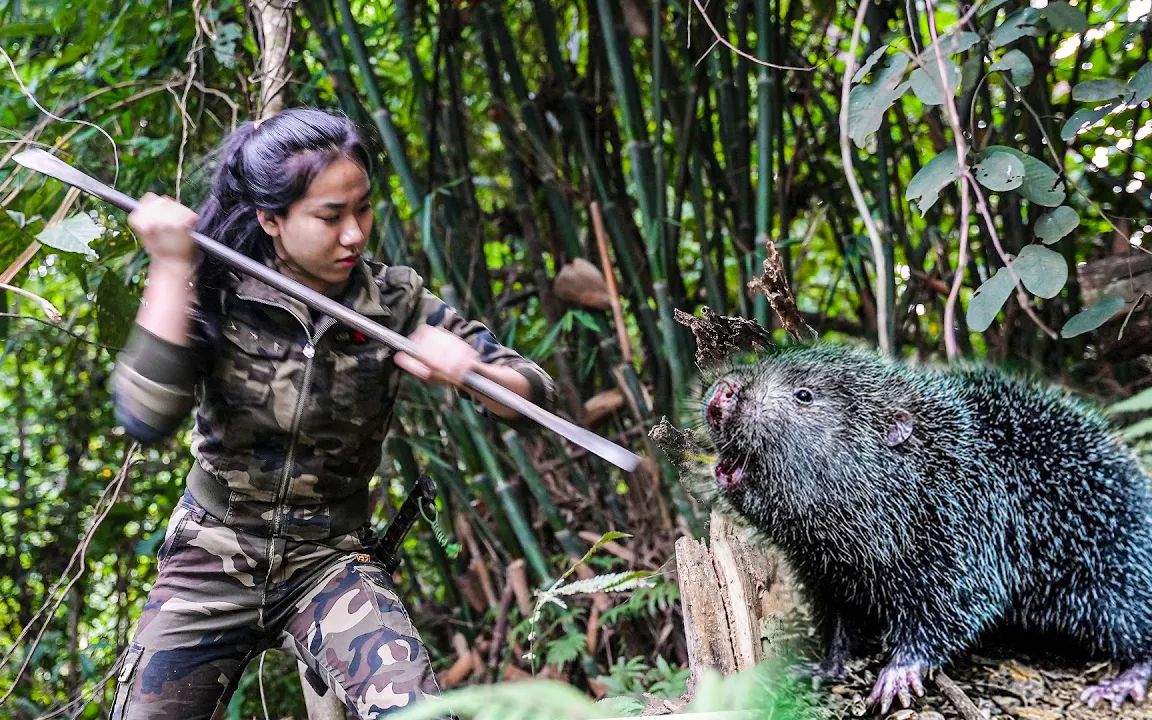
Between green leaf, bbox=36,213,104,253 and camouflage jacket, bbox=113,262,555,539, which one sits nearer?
camouflage jacket, bbox=113,262,555,539

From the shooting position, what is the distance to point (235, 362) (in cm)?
208

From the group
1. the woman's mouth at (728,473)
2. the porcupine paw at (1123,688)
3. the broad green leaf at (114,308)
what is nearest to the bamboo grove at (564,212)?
the broad green leaf at (114,308)

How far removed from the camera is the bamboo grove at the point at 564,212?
290 centimetres

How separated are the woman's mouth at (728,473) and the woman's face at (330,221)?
0.90 metres

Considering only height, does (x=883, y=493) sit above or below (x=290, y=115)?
below

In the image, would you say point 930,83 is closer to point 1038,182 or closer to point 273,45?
point 1038,182

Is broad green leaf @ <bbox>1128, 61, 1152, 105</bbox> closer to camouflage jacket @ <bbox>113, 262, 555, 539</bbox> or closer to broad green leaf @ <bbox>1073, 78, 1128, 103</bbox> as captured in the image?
broad green leaf @ <bbox>1073, 78, 1128, 103</bbox>

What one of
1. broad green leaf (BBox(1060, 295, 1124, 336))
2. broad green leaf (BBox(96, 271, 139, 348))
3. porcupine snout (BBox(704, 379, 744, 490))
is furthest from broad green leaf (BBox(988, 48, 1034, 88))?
broad green leaf (BBox(96, 271, 139, 348))

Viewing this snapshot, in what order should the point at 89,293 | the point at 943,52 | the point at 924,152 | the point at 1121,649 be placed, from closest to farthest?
the point at 1121,649, the point at 943,52, the point at 89,293, the point at 924,152

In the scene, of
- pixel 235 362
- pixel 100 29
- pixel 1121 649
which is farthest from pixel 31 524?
pixel 1121 649

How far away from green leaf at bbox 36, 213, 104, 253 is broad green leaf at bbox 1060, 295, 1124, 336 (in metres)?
2.29

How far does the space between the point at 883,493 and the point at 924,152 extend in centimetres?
282

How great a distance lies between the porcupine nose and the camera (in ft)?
5.78

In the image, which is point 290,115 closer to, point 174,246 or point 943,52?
point 174,246
